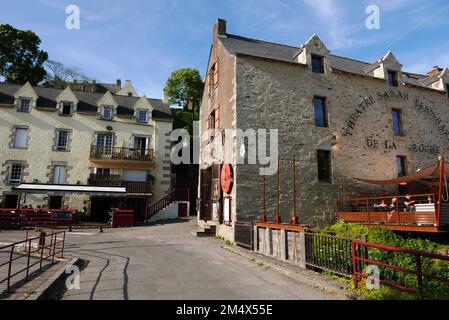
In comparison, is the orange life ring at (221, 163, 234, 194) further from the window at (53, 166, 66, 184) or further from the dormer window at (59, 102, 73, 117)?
the dormer window at (59, 102, 73, 117)

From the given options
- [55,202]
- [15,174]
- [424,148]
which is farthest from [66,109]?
[424,148]

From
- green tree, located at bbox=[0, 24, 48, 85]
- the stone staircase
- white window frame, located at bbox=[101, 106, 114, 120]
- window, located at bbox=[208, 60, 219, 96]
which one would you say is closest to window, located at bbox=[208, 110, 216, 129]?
window, located at bbox=[208, 60, 219, 96]

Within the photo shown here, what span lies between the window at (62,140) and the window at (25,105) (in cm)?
316

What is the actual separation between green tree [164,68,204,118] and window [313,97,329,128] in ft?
73.3

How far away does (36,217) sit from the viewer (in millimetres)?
18250

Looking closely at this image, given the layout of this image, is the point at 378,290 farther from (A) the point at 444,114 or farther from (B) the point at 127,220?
(A) the point at 444,114

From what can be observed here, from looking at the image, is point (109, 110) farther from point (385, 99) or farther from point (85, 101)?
point (385, 99)

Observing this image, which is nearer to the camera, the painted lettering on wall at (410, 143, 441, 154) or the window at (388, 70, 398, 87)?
the painted lettering on wall at (410, 143, 441, 154)

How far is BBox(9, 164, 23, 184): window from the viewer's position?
22797 millimetres

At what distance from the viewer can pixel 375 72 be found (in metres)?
18.3

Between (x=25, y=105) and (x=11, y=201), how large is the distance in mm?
7886

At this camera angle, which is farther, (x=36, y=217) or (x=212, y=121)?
(x=212, y=121)

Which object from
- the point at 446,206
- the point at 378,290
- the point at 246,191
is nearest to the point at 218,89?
the point at 246,191
